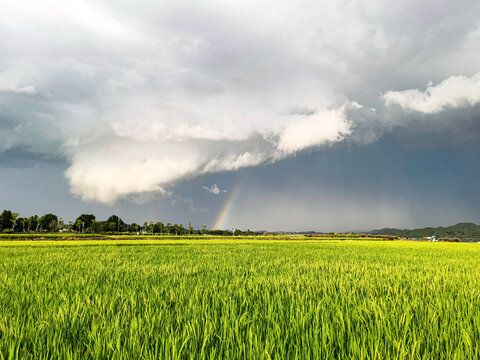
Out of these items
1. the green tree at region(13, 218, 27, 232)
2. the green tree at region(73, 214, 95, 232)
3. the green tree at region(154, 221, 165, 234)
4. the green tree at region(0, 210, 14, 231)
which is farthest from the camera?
the green tree at region(154, 221, 165, 234)

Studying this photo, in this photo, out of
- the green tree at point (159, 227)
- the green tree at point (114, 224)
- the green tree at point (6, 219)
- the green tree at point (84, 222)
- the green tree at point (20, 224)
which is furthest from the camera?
the green tree at point (159, 227)

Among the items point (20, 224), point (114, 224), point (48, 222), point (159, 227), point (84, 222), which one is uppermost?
point (48, 222)

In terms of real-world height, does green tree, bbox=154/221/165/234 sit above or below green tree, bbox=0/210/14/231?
→ below

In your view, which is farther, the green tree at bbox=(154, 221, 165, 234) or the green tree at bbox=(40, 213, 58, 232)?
the green tree at bbox=(154, 221, 165, 234)

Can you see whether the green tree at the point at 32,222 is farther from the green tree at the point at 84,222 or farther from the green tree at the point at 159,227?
the green tree at the point at 159,227

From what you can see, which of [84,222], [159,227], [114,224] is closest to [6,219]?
[84,222]

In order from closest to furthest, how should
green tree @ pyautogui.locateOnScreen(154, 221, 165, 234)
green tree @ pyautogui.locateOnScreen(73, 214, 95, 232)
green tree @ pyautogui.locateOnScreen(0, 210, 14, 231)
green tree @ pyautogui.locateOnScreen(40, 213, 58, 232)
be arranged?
green tree @ pyautogui.locateOnScreen(0, 210, 14, 231), green tree @ pyautogui.locateOnScreen(40, 213, 58, 232), green tree @ pyautogui.locateOnScreen(73, 214, 95, 232), green tree @ pyautogui.locateOnScreen(154, 221, 165, 234)

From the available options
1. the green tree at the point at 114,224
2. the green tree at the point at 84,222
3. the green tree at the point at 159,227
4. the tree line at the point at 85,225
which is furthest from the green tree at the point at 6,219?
the green tree at the point at 159,227

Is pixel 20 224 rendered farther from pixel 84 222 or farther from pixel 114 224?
pixel 114 224

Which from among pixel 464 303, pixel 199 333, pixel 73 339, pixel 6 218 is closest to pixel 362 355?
pixel 199 333

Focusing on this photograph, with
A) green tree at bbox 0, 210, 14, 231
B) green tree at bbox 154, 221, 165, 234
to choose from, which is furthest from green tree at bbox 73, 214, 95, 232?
green tree at bbox 154, 221, 165, 234

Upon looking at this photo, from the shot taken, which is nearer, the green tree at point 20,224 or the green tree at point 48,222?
the green tree at point 20,224

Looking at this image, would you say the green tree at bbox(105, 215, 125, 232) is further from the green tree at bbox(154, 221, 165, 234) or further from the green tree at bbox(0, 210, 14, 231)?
the green tree at bbox(0, 210, 14, 231)

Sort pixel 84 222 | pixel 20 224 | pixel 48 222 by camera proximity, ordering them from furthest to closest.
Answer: pixel 84 222 < pixel 48 222 < pixel 20 224
